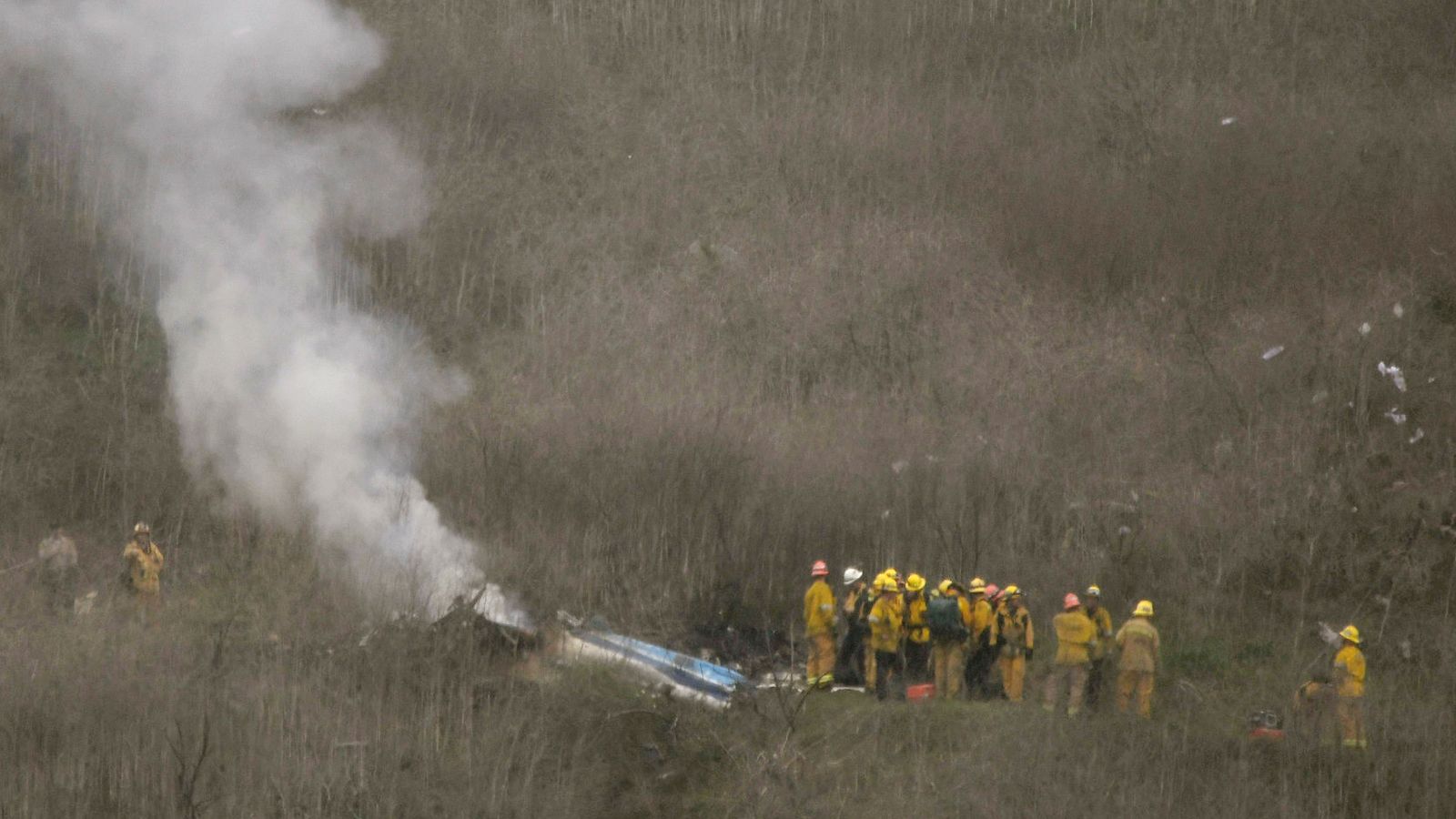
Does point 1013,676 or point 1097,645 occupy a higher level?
point 1097,645

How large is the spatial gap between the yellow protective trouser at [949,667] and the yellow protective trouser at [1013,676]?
369mm

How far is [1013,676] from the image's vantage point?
51.1ft

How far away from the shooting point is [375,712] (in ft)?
49.6

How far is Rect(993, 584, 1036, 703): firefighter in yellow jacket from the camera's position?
1541 centimetres

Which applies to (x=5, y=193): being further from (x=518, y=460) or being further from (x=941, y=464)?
(x=941, y=464)

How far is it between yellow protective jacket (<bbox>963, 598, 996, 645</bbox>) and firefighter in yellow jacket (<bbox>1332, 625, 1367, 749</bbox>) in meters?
2.86

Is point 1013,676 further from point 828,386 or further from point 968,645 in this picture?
point 828,386

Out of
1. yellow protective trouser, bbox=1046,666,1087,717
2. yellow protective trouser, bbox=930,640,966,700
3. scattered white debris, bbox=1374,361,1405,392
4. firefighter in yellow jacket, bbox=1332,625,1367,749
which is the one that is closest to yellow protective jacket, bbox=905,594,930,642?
yellow protective trouser, bbox=930,640,966,700

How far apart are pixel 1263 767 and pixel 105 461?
15.8 meters

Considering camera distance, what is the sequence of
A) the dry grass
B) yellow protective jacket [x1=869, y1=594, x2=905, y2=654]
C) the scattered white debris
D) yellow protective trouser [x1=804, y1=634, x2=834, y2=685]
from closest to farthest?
the dry grass → yellow protective jacket [x1=869, y1=594, x2=905, y2=654] → yellow protective trouser [x1=804, y1=634, x2=834, y2=685] → the scattered white debris

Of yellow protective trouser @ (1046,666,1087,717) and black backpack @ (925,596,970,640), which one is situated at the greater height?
black backpack @ (925,596,970,640)

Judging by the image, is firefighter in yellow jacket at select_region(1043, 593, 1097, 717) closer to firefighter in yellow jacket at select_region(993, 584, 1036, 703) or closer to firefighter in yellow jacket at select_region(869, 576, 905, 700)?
firefighter in yellow jacket at select_region(993, 584, 1036, 703)

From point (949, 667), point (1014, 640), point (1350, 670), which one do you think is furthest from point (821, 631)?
point (1350, 670)

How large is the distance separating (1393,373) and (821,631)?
29.9 ft
